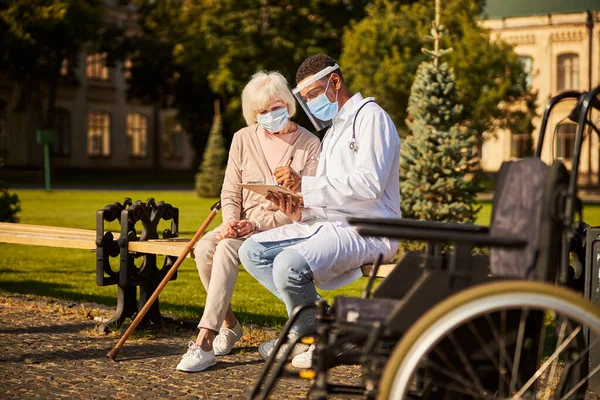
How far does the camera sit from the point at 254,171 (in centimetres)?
605

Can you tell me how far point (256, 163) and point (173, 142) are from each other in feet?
198

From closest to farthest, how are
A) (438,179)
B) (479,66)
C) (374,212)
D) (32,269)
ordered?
1. (374,212)
2. (32,269)
3. (438,179)
4. (479,66)

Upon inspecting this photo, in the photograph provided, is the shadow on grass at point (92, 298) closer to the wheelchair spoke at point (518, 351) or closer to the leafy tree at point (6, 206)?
the leafy tree at point (6, 206)

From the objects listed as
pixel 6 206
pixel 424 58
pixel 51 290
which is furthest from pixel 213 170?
pixel 51 290

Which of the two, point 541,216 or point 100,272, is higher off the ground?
point 541,216

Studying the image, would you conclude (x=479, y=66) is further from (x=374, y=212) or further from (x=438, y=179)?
(x=374, y=212)

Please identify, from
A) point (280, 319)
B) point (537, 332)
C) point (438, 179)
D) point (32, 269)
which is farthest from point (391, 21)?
point (537, 332)

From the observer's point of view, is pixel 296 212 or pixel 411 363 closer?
pixel 411 363

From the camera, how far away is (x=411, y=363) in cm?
316

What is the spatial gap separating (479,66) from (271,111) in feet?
102

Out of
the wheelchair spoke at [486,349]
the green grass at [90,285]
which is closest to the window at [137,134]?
the green grass at [90,285]

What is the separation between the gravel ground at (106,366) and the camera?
5145 millimetres

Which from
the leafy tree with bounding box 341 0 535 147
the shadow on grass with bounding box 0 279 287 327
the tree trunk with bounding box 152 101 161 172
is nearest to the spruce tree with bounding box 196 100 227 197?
the leafy tree with bounding box 341 0 535 147

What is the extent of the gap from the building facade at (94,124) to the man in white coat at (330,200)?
156 feet
